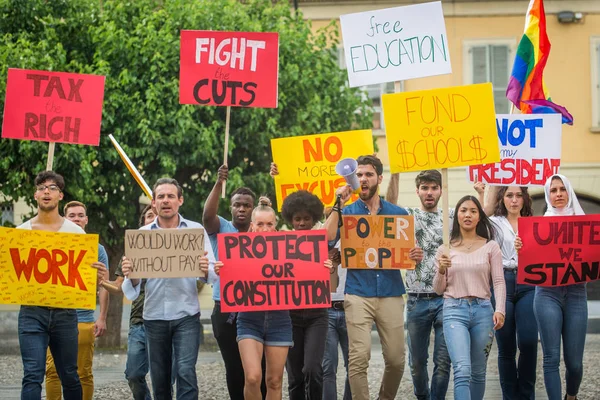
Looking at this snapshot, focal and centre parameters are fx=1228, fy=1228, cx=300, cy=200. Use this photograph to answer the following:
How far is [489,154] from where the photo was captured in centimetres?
955

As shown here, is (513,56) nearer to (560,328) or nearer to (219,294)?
(560,328)

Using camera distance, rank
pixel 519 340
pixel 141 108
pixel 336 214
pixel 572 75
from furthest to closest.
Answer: pixel 572 75 < pixel 141 108 < pixel 519 340 < pixel 336 214

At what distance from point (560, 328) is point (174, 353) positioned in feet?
9.61

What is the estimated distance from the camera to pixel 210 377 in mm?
14188

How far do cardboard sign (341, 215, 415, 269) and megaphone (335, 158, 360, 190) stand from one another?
35 centimetres

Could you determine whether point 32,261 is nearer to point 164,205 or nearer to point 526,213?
point 164,205

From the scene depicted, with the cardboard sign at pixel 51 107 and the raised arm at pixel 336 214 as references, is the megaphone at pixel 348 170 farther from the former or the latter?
the cardboard sign at pixel 51 107

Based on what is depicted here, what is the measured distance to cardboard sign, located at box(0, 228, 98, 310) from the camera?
886 centimetres

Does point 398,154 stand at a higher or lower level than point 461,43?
lower

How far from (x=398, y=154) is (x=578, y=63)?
17.9 meters

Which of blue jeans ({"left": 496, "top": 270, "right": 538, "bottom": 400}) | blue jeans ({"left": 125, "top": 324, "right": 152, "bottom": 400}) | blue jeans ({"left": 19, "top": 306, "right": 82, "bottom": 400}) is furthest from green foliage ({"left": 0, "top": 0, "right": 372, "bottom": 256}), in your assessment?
blue jeans ({"left": 496, "top": 270, "right": 538, "bottom": 400})

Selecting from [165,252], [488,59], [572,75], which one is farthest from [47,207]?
[572,75]

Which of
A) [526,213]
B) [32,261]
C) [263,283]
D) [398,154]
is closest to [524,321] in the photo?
[526,213]

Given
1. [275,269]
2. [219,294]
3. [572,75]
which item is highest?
[572,75]
